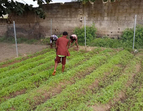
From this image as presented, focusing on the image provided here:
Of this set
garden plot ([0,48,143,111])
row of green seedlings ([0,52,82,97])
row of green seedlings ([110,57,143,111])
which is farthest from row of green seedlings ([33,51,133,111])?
row of green seedlings ([0,52,82,97])

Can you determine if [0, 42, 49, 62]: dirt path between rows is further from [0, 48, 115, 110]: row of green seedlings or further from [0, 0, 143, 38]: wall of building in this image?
[0, 48, 115, 110]: row of green seedlings

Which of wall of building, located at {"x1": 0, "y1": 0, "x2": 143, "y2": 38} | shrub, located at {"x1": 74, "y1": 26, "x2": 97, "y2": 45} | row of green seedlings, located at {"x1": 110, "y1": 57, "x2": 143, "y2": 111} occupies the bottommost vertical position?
row of green seedlings, located at {"x1": 110, "y1": 57, "x2": 143, "y2": 111}

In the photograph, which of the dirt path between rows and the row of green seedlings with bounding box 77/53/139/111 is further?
the dirt path between rows

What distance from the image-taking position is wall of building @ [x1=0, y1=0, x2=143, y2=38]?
10.0 m

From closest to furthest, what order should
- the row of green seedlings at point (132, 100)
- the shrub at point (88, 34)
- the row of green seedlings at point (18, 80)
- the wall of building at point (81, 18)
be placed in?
the row of green seedlings at point (132, 100)
the row of green seedlings at point (18, 80)
the wall of building at point (81, 18)
the shrub at point (88, 34)

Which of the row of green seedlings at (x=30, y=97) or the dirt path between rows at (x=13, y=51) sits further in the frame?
the dirt path between rows at (x=13, y=51)

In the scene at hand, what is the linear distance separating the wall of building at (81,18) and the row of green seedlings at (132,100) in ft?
20.2

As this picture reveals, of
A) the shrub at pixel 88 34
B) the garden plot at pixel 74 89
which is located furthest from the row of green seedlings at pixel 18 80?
the shrub at pixel 88 34

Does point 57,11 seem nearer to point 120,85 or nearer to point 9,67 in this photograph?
point 9,67

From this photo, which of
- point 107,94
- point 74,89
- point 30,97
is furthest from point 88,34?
point 30,97

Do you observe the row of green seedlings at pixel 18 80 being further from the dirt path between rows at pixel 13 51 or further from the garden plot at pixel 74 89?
the dirt path between rows at pixel 13 51

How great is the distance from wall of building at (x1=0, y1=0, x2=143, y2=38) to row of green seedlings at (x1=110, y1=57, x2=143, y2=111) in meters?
6.14

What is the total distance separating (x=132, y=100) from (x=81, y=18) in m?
8.43

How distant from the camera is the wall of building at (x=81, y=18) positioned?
32.9 feet
